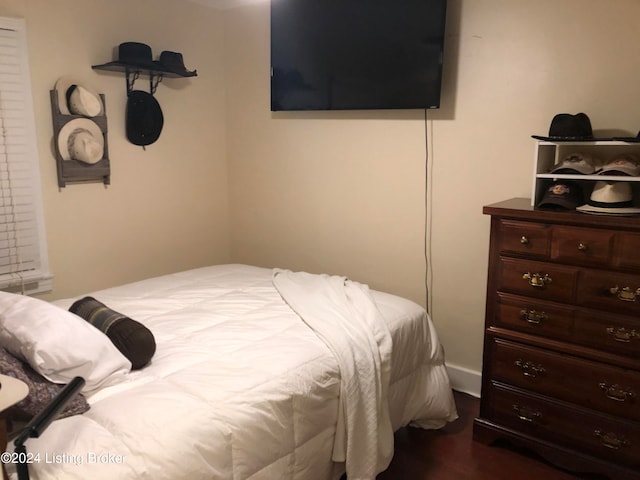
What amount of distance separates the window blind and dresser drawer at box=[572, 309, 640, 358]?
8.95 ft

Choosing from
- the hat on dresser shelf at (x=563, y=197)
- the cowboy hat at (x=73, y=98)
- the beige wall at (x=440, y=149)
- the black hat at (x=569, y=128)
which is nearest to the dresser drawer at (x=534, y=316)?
the hat on dresser shelf at (x=563, y=197)

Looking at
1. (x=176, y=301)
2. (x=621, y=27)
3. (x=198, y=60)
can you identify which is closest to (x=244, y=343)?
(x=176, y=301)

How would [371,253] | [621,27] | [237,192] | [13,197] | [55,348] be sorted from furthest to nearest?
[237,192] → [371,253] → [13,197] → [621,27] → [55,348]

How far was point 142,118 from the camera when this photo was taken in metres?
3.22

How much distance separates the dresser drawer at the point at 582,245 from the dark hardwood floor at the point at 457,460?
0.94 m

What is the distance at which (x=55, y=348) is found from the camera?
1439mm

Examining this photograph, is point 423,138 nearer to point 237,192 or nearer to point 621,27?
point 621,27

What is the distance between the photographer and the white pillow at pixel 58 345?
143 cm

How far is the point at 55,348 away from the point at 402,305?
4.79 feet

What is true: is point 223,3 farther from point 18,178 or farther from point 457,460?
point 457,460

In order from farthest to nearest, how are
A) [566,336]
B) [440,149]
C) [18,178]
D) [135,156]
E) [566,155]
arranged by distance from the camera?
[135,156] < [440,149] < [18,178] < [566,155] < [566,336]

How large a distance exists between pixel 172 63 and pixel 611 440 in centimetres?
303

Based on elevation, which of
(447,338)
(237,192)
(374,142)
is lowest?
(447,338)


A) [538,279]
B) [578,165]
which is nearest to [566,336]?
[538,279]
